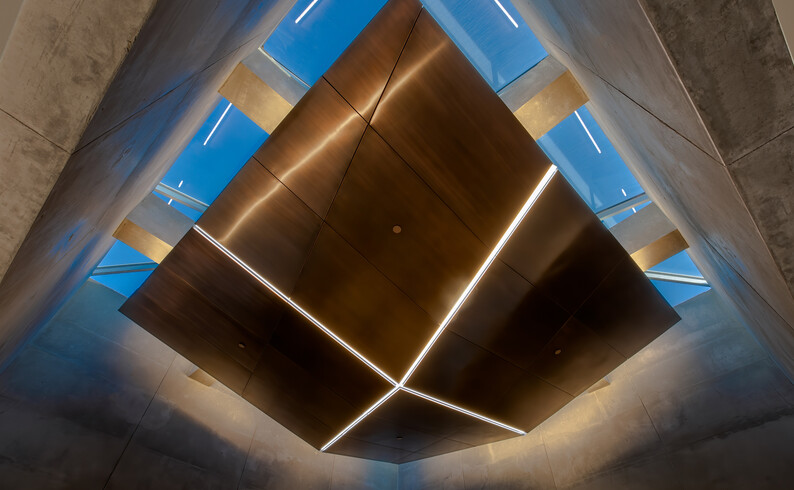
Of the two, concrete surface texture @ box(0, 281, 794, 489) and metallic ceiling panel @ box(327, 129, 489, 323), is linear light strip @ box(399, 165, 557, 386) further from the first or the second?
concrete surface texture @ box(0, 281, 794, 489)

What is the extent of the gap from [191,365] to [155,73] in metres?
8.08

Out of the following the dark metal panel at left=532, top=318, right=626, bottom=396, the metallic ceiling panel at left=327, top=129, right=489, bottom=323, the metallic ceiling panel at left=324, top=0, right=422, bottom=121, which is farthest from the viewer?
the dark metal panel at left=532, top=318, right=626, bottom=396

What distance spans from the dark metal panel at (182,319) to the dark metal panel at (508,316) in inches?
155

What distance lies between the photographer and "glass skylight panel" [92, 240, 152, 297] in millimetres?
8562

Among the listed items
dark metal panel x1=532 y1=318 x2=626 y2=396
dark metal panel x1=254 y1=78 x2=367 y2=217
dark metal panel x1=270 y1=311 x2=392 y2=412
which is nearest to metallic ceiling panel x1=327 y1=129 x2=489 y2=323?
dark metal panel x1=254 y1=78 x2=367 y2=217

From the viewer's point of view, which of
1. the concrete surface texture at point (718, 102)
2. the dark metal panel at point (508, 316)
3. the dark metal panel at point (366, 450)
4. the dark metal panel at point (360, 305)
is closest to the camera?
the concrete surface texture at point (718, 102)

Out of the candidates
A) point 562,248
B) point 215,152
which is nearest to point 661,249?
point 562,248

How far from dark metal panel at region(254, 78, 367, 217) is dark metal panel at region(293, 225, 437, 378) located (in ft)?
2.09

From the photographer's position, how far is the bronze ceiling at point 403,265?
4.62 meters

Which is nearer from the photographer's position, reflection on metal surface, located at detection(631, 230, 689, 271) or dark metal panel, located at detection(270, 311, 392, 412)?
dark metal panel, located at detection(270, 311, 392, 412)

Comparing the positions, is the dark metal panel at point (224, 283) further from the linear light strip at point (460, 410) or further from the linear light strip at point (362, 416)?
the linear light strip at point (460, 410)

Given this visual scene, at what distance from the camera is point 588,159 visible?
7309mm

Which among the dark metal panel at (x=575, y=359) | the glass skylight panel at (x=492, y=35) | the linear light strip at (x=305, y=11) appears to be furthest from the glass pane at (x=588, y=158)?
the linear light strip at (x=305, y=11)

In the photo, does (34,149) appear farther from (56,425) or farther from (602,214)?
(602,214)
